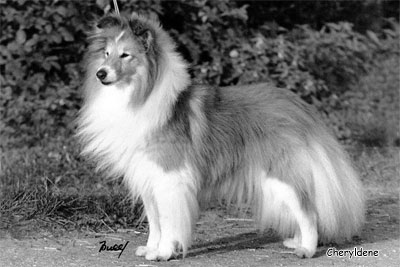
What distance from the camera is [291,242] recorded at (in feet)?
18.0

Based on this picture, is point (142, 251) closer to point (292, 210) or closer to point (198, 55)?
point (292, 210)

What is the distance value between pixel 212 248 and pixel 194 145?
923 mm

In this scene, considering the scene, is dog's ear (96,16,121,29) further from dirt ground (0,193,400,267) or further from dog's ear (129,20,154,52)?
dirt ground (0,193,400,267)

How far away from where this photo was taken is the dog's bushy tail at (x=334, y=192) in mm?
5207

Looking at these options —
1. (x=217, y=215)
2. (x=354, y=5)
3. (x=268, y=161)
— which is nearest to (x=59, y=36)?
(x=217, y=215)

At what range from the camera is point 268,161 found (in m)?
5.13

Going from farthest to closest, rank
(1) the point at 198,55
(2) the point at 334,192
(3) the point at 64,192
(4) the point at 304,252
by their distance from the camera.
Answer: (1) the point at 198,55 → (3) the point at 64,192 → (2) the point at 334,192 → (4) the point at 304,252

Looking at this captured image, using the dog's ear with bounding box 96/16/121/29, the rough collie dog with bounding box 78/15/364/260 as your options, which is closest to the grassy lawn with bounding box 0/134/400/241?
the rough collie dog with bounding box 78/15/364/260

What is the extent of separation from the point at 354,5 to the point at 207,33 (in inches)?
153

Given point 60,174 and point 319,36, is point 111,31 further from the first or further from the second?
point 319,36

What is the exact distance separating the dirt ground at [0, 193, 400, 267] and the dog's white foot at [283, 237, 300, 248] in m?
0.06

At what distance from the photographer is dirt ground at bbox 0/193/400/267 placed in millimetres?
4988

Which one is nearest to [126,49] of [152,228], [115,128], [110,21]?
[110,21]
